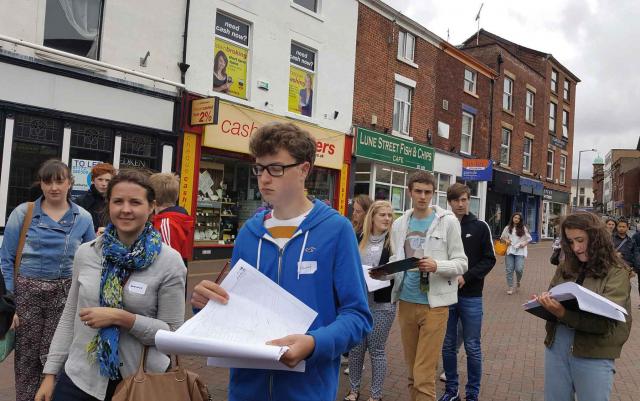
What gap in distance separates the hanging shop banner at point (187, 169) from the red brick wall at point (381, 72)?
6.31 m

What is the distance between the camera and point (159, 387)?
6.78 ft

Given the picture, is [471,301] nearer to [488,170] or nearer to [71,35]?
[71,35]

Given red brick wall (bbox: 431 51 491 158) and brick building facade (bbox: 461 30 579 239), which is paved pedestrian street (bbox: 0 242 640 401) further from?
brick building facade (bbox: 461 30 579 239)

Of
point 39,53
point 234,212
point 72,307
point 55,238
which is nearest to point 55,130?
point 39,53

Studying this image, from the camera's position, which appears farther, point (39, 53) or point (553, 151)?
point (553, 151)

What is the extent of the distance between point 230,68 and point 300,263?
11630mm

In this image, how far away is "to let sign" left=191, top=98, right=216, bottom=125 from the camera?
11227 mm

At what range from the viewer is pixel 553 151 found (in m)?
30.2

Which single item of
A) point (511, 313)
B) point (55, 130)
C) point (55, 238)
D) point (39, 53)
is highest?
point (39, 53)

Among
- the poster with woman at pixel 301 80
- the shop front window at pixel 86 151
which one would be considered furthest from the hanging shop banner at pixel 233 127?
the shop front window at pixel 86 151

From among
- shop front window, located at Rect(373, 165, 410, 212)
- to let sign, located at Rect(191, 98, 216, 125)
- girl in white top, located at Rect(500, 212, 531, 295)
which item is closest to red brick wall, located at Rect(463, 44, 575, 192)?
shop front window, located at Rect(373, 165, 410, 212)

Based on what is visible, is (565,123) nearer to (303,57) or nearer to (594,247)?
(303,57)

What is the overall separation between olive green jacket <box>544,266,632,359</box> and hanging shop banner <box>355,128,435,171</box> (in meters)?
13.5

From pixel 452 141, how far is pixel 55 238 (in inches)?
762
